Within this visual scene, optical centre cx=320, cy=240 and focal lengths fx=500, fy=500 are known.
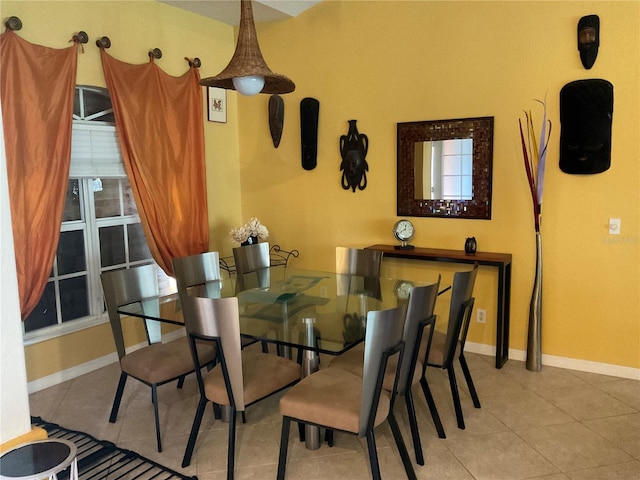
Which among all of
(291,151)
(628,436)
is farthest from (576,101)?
(291,151)

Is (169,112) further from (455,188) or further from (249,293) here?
(455,188)

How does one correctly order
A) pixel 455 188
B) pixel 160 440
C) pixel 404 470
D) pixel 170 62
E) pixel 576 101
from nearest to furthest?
pixel 404 470 → pixel 160 440 → pixel 576 101 → pixel 455 188 → pixel 170 62

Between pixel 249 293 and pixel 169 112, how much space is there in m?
1.84

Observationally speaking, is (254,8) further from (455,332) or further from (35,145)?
(455,332)

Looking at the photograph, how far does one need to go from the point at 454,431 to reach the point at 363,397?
1015 millimetres

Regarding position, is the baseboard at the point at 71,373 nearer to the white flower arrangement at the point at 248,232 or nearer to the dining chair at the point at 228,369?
the white flower arrangement at the point at 248,232

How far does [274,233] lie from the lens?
487 cm

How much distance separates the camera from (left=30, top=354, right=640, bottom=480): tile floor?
2.40 metres

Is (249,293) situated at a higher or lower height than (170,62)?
lower

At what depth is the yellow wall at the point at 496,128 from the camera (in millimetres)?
3309

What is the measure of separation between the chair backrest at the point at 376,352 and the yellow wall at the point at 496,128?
2037 millimetres

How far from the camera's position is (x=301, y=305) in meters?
2.79

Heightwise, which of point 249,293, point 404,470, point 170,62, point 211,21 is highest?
point 211,21

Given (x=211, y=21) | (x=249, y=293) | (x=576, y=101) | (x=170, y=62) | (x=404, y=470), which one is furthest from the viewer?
(x=211, y=21)
